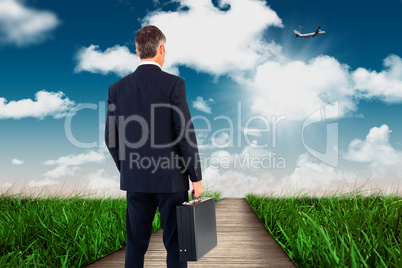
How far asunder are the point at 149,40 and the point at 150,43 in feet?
0.06

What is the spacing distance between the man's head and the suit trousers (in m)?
0.89

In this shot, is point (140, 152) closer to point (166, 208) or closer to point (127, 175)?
point (127, 175)

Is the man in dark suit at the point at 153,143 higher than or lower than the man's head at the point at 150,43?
lower

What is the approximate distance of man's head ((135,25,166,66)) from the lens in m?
2.33

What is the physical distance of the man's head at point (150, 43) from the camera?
2328 millimetres

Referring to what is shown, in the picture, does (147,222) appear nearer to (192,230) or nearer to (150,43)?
(192,230)

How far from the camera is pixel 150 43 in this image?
91.7 inches

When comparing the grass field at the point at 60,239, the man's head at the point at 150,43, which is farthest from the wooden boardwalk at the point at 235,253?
the man's head at the point at 150,43

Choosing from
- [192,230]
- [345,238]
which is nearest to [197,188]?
[192,230]

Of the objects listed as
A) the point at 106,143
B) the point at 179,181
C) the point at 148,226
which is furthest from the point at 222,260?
the point at 106,143

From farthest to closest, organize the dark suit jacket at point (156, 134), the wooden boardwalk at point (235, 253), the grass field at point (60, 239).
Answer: the grass field at point (60, 239) < the wooden boardwalk at point (235, 253) < the dark suit jacket at point (156, 134)

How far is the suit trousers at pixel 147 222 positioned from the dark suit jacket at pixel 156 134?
0.08 metres

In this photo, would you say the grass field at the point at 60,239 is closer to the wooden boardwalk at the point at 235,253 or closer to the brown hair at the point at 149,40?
the wooden boardwalk at the point at 235,253

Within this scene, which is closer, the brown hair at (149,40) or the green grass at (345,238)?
the brown hair at (149,40)
